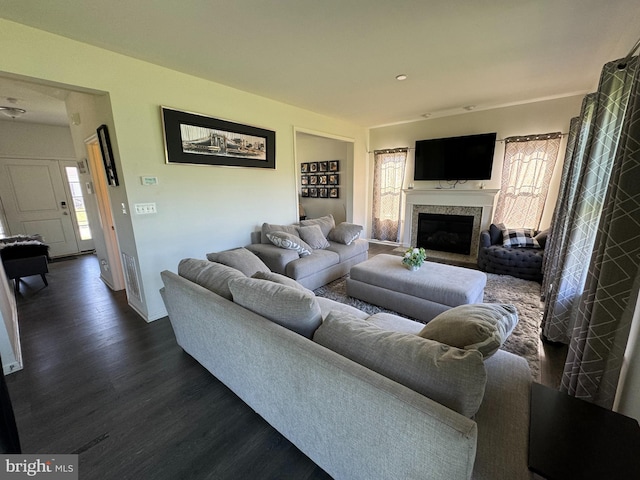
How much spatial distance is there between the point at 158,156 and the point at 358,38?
2.24 m

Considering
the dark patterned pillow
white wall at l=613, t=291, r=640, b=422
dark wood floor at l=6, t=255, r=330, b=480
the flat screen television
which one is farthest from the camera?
the flat screen television

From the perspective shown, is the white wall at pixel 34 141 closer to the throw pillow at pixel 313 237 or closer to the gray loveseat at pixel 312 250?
the gray loveseat at pixel 312 250

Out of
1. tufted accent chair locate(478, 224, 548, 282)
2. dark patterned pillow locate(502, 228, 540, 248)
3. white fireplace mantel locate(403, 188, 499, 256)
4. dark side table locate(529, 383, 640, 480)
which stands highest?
white fireplace mantel locate(403, 188, 499, 256)

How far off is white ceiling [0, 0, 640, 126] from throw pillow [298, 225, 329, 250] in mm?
1889

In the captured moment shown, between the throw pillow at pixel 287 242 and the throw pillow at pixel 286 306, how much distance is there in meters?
1.97

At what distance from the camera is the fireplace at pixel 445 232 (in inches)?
192

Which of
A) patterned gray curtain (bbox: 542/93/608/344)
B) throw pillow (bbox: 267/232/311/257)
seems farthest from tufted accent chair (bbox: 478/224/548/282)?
throw pillow (bbox: 267/232/311/257)

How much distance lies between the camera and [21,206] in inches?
194

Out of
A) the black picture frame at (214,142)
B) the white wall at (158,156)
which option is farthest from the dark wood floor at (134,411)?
the black picture frame at (214,142)

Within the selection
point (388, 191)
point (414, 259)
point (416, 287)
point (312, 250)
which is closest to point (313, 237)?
point (312, 250)

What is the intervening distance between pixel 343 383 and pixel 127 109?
3005mm

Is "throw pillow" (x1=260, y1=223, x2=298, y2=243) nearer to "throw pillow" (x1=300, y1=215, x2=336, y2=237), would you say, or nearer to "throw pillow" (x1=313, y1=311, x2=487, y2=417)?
"throw pillow" (x1=300, y1=215, x2=336, y2=237)

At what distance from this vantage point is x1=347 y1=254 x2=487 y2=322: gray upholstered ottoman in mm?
2453

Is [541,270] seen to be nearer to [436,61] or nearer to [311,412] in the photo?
[436,61]
